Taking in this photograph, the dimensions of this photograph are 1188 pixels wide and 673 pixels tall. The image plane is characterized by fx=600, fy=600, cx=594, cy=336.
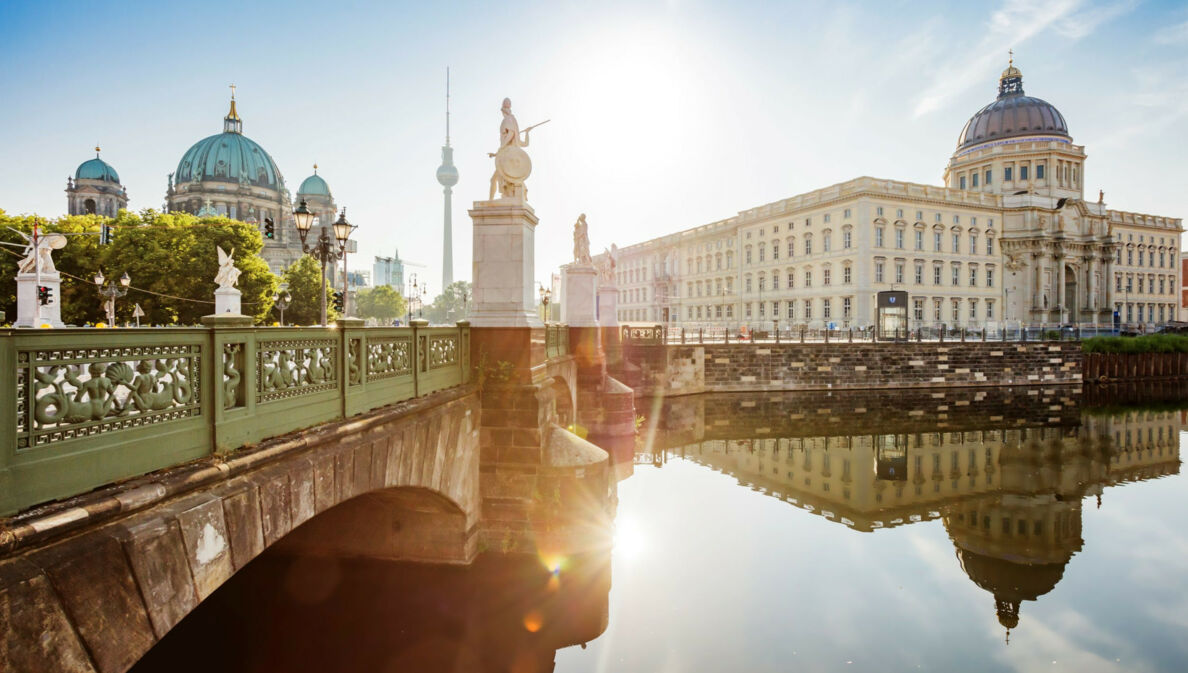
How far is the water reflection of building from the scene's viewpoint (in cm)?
1288

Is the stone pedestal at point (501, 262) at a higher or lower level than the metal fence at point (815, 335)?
higher

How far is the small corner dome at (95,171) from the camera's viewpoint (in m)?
77.0

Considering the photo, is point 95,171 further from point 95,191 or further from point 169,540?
point 169,540

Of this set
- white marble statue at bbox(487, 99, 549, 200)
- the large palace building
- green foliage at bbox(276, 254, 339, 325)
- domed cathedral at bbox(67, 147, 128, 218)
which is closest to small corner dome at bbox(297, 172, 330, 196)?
domed cathedral at bbox(67, 147, 128, 218)

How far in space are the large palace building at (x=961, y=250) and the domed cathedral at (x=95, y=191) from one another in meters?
71.7

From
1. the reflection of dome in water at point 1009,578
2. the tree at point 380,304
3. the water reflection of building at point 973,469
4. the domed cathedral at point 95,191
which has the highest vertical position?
the domed cathedral at point 95,191

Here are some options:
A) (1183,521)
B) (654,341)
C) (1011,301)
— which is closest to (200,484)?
(1183,521)

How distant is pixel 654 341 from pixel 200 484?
29.1 metres

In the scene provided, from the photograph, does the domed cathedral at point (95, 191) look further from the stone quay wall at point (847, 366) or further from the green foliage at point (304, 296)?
the stone quay wall at point (847, 366)

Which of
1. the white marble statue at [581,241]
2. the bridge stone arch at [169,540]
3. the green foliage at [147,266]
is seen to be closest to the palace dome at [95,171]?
the green foliage at [147,266]

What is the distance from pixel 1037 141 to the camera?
6794 centimetres

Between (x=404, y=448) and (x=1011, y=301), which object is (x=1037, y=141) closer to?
(x=1011, y=301)

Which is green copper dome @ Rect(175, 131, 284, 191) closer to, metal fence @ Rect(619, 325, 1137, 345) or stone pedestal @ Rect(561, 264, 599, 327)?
metal fence @ Rect(619, 325, 1137, 345)

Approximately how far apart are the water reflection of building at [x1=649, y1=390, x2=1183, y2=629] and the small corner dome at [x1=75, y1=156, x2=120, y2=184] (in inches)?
3435
